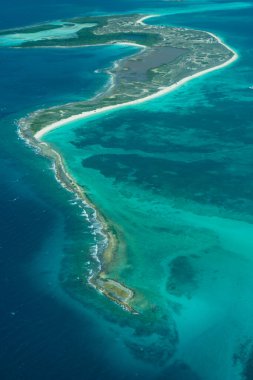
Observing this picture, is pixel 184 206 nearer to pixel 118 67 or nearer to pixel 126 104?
pixel 126 104

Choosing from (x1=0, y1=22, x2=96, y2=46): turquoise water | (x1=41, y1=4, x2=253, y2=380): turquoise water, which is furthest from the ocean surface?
(x1=0, y1=22, x2=96, y2=46): turquoise water

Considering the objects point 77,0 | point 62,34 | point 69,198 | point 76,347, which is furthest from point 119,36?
point 76,347

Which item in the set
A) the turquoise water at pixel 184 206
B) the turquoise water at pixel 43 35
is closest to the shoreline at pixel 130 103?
the turquoise water at pixel 184 206

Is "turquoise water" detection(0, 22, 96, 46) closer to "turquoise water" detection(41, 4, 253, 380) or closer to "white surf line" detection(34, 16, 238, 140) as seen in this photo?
"white surf line" detection(34, 16, 238, 140)

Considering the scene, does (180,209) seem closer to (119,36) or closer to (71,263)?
(71,263)

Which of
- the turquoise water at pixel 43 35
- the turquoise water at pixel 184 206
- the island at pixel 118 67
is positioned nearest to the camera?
the turquoise water at pixel 184 206

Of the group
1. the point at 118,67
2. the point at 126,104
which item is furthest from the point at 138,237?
the point at 118,67

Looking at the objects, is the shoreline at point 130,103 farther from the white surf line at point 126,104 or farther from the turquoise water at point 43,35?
the turquoise water at point 43,35
